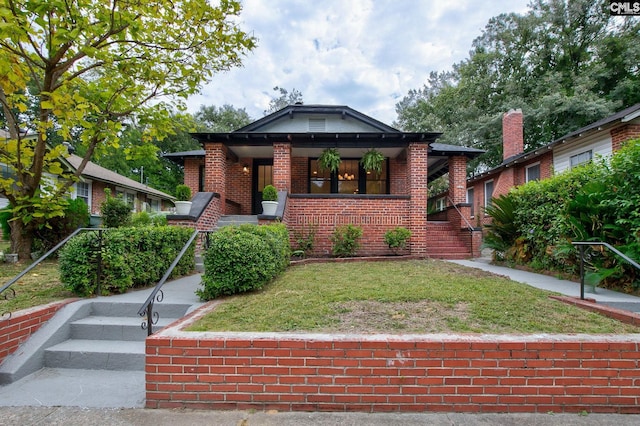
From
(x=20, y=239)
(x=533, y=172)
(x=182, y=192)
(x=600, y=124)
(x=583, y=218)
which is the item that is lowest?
(x=20, y=239)

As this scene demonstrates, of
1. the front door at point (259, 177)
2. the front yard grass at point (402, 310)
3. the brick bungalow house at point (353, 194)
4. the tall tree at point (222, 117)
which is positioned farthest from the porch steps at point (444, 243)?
the tall tree at point (222, 117)

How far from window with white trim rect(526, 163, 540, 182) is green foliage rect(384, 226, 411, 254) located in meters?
8.00

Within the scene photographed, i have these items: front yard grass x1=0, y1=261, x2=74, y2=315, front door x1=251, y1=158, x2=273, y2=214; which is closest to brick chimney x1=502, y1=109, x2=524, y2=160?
front door x1=251, y1=158, x2=273, y2=214

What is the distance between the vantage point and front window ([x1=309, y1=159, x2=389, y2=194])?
37.1 feet

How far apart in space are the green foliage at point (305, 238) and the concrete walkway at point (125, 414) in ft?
17.2

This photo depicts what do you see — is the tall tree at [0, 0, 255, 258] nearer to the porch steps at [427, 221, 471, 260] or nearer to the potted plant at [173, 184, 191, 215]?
the potted plant at [173, 184, 191, 215]

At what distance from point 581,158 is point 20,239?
16.1 m

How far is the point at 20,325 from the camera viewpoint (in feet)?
9.58

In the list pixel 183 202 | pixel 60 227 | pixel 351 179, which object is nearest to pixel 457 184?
pixel 351 179

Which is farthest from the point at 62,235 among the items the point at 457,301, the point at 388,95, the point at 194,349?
the point at 388,95

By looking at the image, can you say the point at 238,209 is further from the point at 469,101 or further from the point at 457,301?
the point at 469,101

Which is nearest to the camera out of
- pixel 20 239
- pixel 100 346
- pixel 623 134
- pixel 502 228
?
pixel 100 346

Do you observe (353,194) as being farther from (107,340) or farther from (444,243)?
(107,340)

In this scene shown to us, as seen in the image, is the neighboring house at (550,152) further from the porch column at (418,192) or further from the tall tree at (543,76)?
the tall tree at (543,76)
